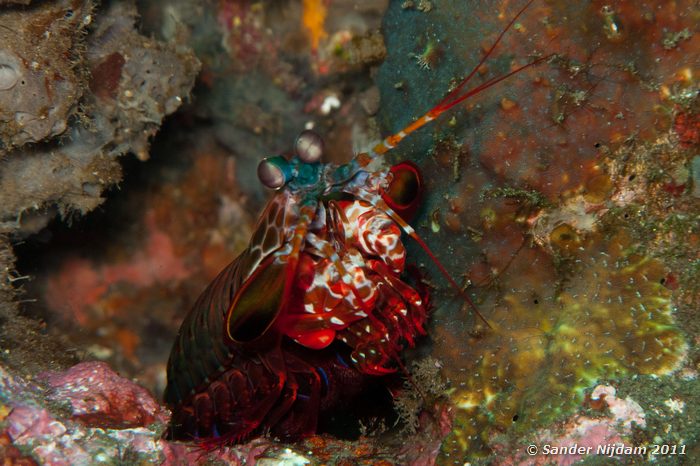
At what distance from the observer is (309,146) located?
9.43ft

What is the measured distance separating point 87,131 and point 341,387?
2.51 m

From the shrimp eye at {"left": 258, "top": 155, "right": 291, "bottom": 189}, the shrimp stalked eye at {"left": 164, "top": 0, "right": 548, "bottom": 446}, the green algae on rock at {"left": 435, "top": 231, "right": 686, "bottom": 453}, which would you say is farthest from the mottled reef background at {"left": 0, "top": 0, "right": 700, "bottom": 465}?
the shrimp eye at {"left": 258, "top": 155, "right": 291, "bottom": 189}

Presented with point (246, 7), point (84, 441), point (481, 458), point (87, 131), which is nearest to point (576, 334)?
point (481, 458)

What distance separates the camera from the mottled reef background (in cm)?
248

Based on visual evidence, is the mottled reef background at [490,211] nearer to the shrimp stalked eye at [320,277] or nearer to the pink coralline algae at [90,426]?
the pink coralline algae at [90,426]

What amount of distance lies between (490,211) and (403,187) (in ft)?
1.73

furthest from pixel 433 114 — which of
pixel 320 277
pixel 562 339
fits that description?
pixel 562 339

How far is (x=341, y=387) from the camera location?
337cm

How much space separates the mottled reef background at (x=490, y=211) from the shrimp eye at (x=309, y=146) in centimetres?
81

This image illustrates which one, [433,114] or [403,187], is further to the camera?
[403,187]

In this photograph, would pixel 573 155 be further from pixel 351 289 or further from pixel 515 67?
pixel 351 289

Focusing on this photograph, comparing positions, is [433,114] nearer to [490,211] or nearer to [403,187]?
[403,187]

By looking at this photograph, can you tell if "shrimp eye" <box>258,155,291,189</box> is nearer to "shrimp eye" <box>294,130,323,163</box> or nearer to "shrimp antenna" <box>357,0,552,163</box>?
"shrimp eye" <box>294,130,323,163</box>

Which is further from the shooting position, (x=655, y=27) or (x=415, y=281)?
(x=415, y=281)
